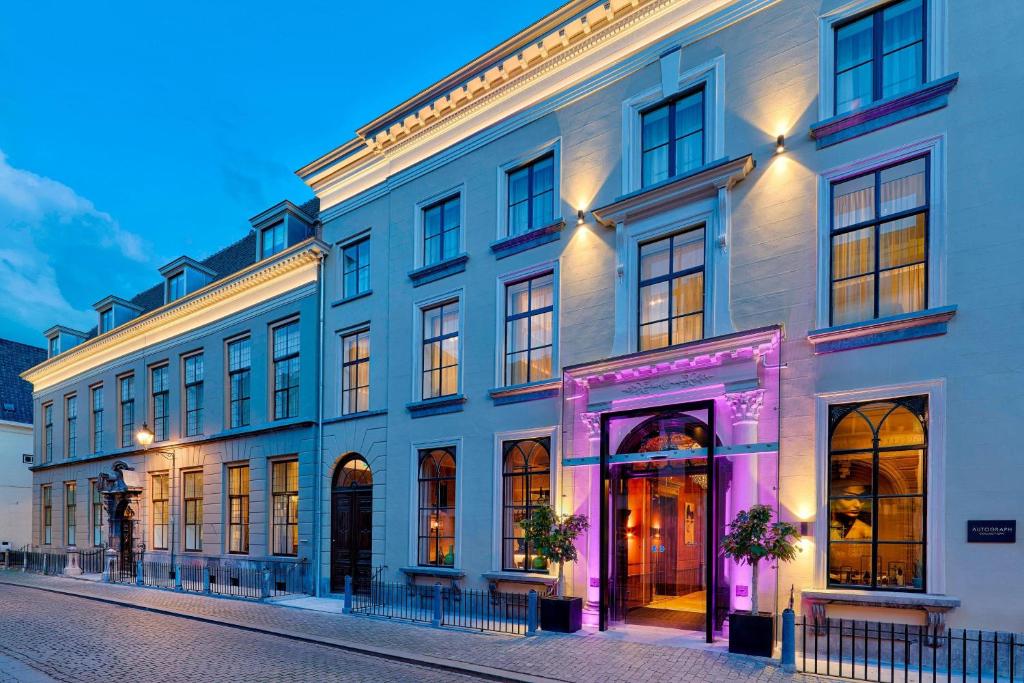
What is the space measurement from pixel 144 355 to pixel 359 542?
15.5 m

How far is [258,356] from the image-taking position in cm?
2284

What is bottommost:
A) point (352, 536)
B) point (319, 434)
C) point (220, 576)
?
point (220, 576)

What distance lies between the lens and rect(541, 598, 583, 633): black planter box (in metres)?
12.5

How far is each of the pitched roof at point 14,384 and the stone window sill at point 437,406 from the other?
3571cm

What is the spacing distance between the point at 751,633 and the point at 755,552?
1.24m

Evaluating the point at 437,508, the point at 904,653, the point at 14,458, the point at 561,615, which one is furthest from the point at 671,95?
the point at 14,458

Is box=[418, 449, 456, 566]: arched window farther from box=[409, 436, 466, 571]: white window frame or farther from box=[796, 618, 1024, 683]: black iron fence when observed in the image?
box=[796, 618, 1024, 683]: black iron fence

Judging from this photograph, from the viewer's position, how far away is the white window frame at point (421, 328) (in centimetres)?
1680

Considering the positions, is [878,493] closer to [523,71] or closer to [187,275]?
[523,71]

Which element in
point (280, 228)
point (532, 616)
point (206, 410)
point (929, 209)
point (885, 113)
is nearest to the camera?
point (929, 209)

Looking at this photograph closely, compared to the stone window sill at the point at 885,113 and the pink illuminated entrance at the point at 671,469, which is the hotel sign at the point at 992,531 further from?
the stone window sill at the point at 885,113

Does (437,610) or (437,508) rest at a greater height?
(437,508)

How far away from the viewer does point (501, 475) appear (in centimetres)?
1555

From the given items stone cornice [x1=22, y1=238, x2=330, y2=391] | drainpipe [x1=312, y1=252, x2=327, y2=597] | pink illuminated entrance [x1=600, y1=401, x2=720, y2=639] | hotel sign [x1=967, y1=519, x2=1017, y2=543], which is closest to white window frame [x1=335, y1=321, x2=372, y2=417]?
drainpipe [x1=312, y1=252, x2=327, y2=597]
